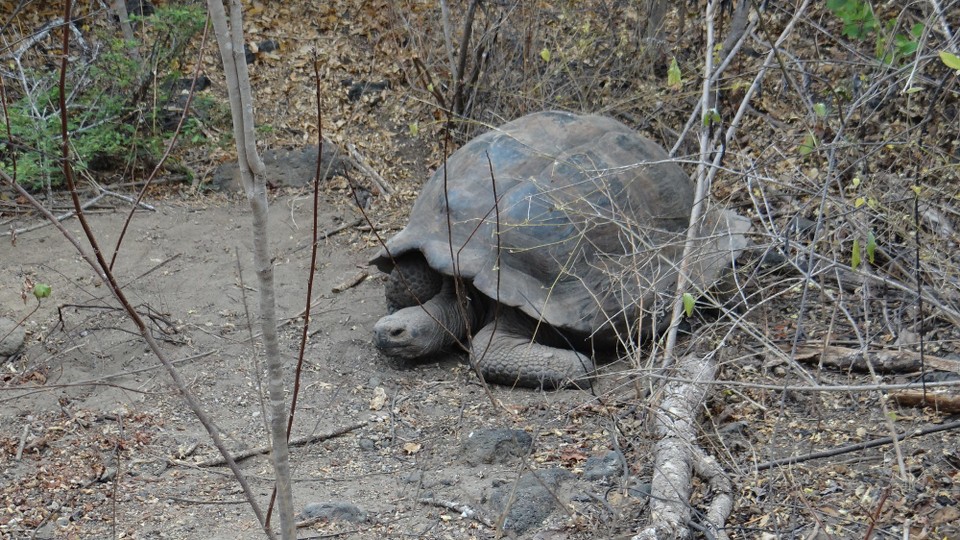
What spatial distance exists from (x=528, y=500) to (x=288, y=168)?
458 centimetres

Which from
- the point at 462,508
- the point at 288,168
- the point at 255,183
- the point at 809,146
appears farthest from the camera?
the point at 288,168

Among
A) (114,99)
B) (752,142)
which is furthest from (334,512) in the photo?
(114,99)

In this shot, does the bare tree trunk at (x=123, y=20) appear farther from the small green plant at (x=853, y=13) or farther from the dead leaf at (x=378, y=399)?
the small green plant at (x=853, y=13)

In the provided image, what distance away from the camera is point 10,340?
480 centimetres

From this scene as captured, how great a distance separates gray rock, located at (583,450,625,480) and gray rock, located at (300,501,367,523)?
876 mm

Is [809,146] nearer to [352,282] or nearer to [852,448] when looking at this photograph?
[852,448]

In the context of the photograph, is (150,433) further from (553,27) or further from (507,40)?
(553,27)

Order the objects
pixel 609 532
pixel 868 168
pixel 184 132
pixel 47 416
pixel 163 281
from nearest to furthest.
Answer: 1. pixel 609 532
2. pixel 47 416
3. pixel 868 168
4. pixel 163 281
5. pixel 184 132

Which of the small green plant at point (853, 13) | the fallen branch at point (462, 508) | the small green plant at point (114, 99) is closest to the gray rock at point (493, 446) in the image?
the fallen branch at point (462, 508)

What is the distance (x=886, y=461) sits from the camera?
3.40 m

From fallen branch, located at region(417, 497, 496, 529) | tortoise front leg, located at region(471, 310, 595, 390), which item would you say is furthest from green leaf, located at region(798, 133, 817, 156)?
fallen branch, located at region(417, 497, 496, 529)

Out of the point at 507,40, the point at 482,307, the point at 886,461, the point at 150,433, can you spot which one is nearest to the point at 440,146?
the point at 507,40

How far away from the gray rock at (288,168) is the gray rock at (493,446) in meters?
3.75

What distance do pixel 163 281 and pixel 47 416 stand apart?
172 centimetres
